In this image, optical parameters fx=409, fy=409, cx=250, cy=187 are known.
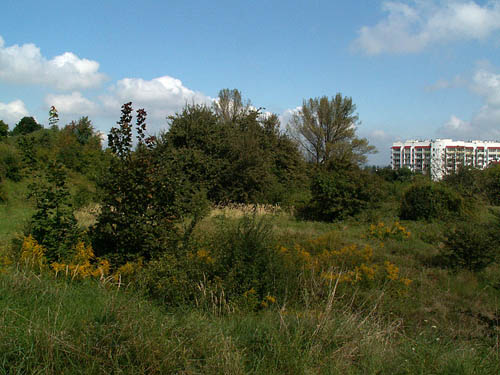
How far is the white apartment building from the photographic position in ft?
61.0

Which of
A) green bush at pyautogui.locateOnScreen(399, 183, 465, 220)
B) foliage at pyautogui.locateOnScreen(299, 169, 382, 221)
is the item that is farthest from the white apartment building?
foliage at pyautogui.locateOnScreen(299, 169, 382, 221)

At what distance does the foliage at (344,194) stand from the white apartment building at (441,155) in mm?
6584

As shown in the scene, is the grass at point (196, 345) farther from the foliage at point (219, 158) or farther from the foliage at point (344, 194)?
the foliage at point (219, 158)

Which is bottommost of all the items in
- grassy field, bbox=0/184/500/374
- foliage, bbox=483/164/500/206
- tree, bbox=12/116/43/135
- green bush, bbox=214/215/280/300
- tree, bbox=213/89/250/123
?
grassy field, bbox=0/184/500/374

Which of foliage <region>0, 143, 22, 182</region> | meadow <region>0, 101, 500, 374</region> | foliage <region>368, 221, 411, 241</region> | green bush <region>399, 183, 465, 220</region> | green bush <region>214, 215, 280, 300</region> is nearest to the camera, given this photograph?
meadow <region>0, 101, 500, 374</region>

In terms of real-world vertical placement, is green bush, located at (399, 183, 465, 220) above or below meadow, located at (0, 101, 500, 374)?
above

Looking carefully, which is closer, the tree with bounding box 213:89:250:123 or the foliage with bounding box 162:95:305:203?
the foliage with bounding box 162:95:305:203

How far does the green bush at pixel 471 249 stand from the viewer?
279 inches

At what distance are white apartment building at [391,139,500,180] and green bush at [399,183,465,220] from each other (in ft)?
17.6

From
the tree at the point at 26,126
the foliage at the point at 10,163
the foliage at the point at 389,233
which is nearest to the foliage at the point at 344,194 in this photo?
the foliage at the point at 389,233

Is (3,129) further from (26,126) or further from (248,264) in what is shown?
(248,264)

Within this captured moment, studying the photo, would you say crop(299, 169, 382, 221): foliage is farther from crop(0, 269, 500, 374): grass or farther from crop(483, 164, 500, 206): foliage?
crop(0, 269, 500, 374): grass

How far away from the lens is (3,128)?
18.4 metres

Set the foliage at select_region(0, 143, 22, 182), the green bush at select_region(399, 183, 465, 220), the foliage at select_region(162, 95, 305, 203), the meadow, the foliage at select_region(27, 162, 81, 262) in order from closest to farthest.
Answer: the meadow < the foliage at select_region(27, 162, 81, 262) < the green bush at select_region(399, 183, 465, 220) < the foliage at select_region(0, 143, 22, 182) < the foliage at select_region(162, 95, 305, 203)
